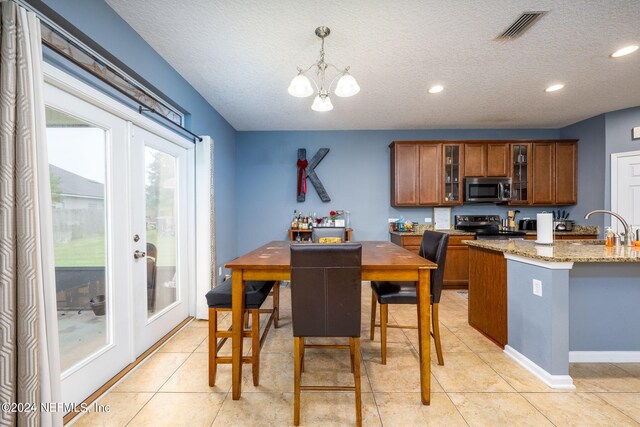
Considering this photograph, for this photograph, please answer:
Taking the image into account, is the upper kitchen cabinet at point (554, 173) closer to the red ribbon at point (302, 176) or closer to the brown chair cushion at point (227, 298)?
the red ribbon at point (302, 176)

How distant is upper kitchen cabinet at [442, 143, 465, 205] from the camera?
14.0ft

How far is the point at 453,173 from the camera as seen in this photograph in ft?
14.1

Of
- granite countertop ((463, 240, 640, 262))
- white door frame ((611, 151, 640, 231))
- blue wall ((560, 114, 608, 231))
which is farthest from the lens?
blue wall ((560, 114, 608, 231))

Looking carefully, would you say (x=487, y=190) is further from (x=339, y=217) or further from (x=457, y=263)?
(x=339, y=217)

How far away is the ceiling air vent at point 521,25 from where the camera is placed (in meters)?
1.88

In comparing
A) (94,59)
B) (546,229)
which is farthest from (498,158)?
(94,59)

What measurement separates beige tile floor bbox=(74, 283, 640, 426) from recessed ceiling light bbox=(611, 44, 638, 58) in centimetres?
264

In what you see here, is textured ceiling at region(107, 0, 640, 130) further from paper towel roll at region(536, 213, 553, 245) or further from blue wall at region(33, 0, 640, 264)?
paper towel roll at region(536, 213, 553, 245)

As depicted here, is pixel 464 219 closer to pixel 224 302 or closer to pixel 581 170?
pixel 581 170

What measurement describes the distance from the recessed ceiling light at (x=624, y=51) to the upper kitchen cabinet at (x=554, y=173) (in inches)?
80.6

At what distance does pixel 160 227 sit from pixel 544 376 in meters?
3.42

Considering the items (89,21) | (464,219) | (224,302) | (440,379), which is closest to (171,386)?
A: (224,302)

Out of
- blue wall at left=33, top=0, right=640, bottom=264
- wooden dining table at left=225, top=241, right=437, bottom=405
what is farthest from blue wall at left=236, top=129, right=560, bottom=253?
wooden dining table at left=225, top=241, right=437, bottom=405

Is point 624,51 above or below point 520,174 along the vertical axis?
above
